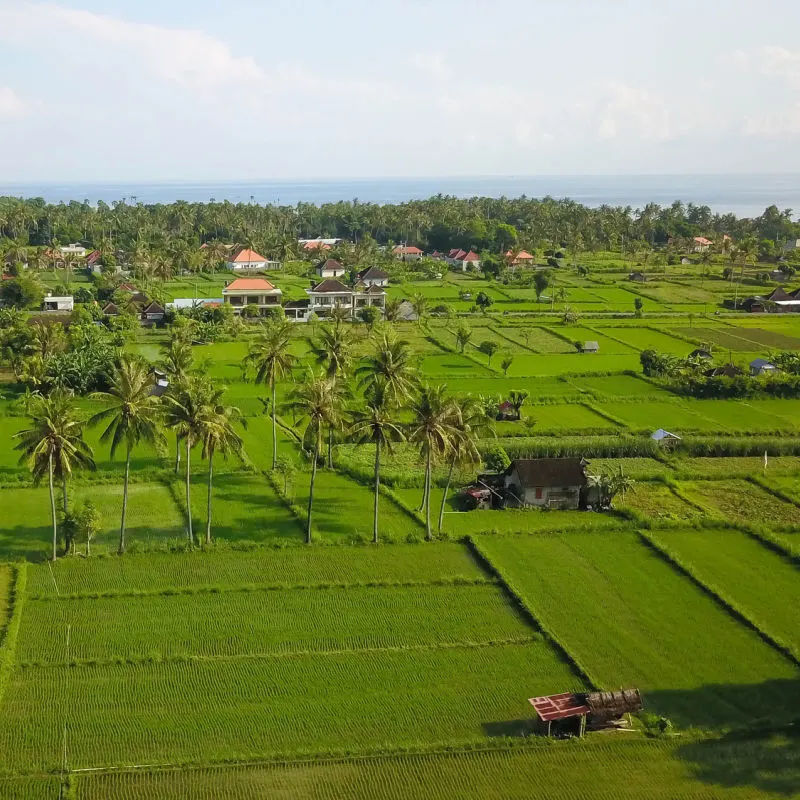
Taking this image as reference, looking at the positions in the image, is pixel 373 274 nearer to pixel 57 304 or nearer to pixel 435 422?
pixel 57 304

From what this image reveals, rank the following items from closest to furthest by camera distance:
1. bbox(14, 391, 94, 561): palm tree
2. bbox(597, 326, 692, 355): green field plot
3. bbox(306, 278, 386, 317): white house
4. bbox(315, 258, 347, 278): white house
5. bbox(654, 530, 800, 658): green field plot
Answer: bbox(654, 530, 800, 658): green field plot, bbox(14, 391, 94, 561): palm tree, bbox(597, 326, 692, 355): green field plot, bbox(306, 278, 386, 317): white house, bbox(315, 258, 347, 278): white house

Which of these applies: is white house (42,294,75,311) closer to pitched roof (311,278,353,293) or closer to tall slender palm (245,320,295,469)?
pitched roof (311,278,353,293)

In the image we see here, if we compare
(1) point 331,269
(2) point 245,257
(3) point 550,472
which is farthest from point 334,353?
(2) point 245,257

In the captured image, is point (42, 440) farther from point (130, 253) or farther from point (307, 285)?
point (130, 253)

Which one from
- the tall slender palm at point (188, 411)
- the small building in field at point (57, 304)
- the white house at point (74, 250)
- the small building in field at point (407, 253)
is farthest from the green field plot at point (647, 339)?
the white house at point (74, 250)

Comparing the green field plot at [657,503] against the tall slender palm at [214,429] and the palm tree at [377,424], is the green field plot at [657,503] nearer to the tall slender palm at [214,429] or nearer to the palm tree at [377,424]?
the palm tree at [377,424]

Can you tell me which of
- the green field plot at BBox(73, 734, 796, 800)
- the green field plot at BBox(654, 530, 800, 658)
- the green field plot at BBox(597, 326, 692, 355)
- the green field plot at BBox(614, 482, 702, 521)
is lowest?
the green field plot at BBox(73, 734, 796, 800)

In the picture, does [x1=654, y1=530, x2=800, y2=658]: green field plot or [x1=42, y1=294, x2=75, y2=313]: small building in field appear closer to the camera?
[x1=654, y1=530, x2=800, y2=658]: green field plot

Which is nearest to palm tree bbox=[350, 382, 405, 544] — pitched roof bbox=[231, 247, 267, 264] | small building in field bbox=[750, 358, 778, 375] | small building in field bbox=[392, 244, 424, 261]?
small building in field bbox=[750, 358, 778, 375]

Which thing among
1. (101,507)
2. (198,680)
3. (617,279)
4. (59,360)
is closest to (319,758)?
(198,680)
